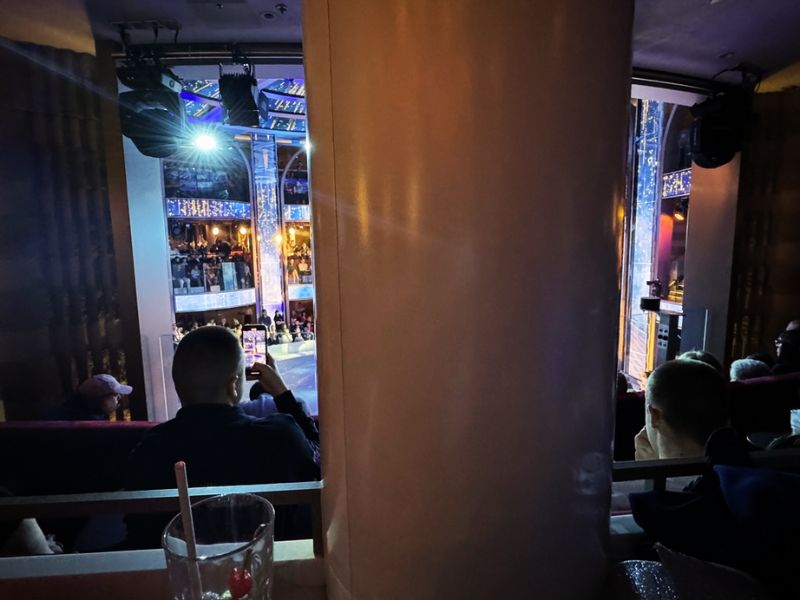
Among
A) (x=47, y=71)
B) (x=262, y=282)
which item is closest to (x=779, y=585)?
(x=47, y=71)

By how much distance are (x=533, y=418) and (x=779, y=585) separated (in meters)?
0.38

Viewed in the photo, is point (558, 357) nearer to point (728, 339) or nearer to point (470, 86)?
point (470, 86)

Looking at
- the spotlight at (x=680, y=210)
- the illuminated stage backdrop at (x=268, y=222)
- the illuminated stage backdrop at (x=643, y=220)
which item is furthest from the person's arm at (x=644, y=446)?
the illuminated stage backdrop at (x=268, y=222)

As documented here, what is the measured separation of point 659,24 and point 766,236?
3.03 meters

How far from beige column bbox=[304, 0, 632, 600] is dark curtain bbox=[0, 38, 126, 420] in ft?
13.4

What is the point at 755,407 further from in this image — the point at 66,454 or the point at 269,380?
the point at 66,454

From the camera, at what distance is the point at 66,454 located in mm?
2164

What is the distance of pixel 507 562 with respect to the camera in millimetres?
565

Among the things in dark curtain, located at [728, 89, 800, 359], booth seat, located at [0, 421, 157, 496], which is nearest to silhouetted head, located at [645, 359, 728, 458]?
booth seat, located at [0, 421, 157, 496]

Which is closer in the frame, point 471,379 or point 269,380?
point 471,379

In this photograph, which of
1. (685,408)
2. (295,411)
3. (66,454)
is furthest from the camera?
(66,454)

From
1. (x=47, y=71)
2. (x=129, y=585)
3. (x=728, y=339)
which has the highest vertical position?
(x=47, y=71)


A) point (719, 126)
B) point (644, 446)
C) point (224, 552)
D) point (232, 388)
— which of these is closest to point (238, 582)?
point (224, 552)

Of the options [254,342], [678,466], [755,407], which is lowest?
[755,407]
